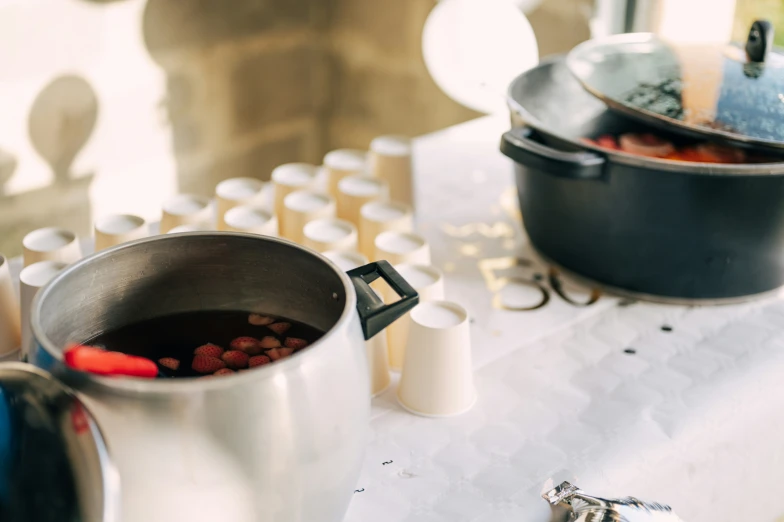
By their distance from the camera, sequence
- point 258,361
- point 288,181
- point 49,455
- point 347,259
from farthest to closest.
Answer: point 288,181, point 347,259, point 258,361, point 49,455

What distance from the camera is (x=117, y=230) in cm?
87

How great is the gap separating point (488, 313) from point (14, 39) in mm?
1255

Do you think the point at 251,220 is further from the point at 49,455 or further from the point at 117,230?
the point at 49,455

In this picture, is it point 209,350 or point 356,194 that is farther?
point 356,194

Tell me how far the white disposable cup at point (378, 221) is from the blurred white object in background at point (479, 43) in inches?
20.6

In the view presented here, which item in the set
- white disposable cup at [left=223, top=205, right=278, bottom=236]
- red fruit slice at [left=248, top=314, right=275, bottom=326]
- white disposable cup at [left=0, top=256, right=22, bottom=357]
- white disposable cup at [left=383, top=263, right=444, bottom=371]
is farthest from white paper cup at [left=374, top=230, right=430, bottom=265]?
white disposable cup at [left=0, top=256, right=22, bottom=357]

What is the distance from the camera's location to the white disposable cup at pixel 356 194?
979 millimetres

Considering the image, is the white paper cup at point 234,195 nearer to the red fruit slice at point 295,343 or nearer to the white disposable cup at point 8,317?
the white disposable cup at point 8,317

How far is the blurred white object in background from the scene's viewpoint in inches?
53.9

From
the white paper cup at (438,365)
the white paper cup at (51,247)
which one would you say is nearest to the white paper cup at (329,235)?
the white paper cup at (438,365)

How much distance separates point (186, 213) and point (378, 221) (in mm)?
216

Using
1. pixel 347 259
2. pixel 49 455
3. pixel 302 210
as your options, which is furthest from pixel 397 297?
pixel 49 455

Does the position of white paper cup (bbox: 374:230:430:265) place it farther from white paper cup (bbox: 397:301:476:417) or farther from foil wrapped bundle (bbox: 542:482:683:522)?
foil wrapped bundle (bbox: 542:482:683:522)

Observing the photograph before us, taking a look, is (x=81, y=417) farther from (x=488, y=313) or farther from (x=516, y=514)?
(x=488, y=313)
